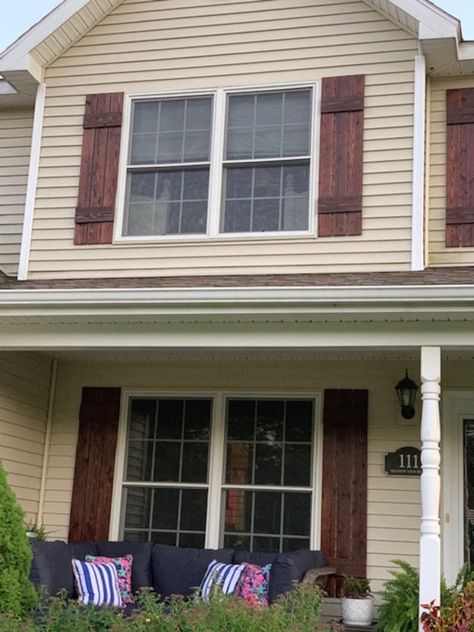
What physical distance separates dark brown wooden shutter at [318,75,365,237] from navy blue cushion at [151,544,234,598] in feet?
8.82

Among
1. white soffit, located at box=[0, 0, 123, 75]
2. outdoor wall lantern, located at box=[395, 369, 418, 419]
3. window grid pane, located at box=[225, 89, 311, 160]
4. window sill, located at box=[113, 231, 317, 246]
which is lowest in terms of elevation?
outdoor wall lantern, located at box=[395, 369, 418, 419]

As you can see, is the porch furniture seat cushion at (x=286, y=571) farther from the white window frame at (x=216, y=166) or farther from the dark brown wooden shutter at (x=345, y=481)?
the white window frame at (x=216, y=166)

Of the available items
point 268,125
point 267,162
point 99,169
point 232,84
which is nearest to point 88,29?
point 99,169

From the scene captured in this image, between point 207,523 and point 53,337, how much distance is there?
85.1 inches

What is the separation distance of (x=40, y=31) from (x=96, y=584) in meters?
4.70

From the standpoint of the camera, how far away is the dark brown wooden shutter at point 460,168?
23.9 feet

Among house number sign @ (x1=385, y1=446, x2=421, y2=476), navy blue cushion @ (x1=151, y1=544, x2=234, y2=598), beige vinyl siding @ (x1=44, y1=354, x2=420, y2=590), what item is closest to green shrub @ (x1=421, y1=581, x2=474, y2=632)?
beige vinyl siding @ (x1=44, y1=354, x2=420, y2=590)

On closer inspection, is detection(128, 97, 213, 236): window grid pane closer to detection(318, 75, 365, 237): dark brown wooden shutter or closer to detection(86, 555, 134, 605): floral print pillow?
detection(318, 75, 365, 237): dark brown wooden shutter

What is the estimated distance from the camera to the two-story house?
713cm

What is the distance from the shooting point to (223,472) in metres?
7.75

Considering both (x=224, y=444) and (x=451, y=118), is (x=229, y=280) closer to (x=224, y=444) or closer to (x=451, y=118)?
(x=224, y=444)

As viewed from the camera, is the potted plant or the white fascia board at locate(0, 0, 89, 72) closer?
the potted plant

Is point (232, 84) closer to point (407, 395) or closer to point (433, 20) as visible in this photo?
point (433, 20)

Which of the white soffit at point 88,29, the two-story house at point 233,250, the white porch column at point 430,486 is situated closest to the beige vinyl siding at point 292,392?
the two-story house at point 233,250
